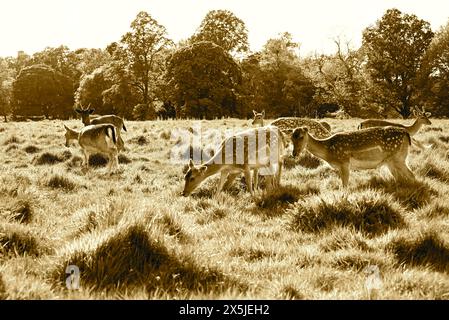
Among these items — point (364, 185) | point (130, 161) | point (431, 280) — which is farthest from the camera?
point (130, 161)

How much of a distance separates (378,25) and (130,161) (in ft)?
90.7

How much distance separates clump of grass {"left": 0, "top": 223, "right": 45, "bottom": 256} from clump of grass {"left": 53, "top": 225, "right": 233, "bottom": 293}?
2.80 ft

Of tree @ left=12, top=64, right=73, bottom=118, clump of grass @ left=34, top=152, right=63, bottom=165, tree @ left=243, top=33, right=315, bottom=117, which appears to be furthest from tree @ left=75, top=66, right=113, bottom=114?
clump of grass @ left=34, top=152, right=63, bottom=165

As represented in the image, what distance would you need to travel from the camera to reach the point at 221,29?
45438mm

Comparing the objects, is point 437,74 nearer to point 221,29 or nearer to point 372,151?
point 221,29

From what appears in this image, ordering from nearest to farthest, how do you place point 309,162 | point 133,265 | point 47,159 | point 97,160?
point 133,265
point 309,162
point 97,160
point 47,159

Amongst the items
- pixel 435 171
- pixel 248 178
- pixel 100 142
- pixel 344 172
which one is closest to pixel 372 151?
pixel 344 172

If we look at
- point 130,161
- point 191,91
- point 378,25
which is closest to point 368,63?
point 378,25

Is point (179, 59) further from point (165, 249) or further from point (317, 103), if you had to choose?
point (165, 249)

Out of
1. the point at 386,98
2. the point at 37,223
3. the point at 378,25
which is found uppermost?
the point at 378,25

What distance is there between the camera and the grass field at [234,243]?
3982 millimetres

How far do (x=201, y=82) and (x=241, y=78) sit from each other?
3990 mm

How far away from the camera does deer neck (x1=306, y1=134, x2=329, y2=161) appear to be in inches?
347
